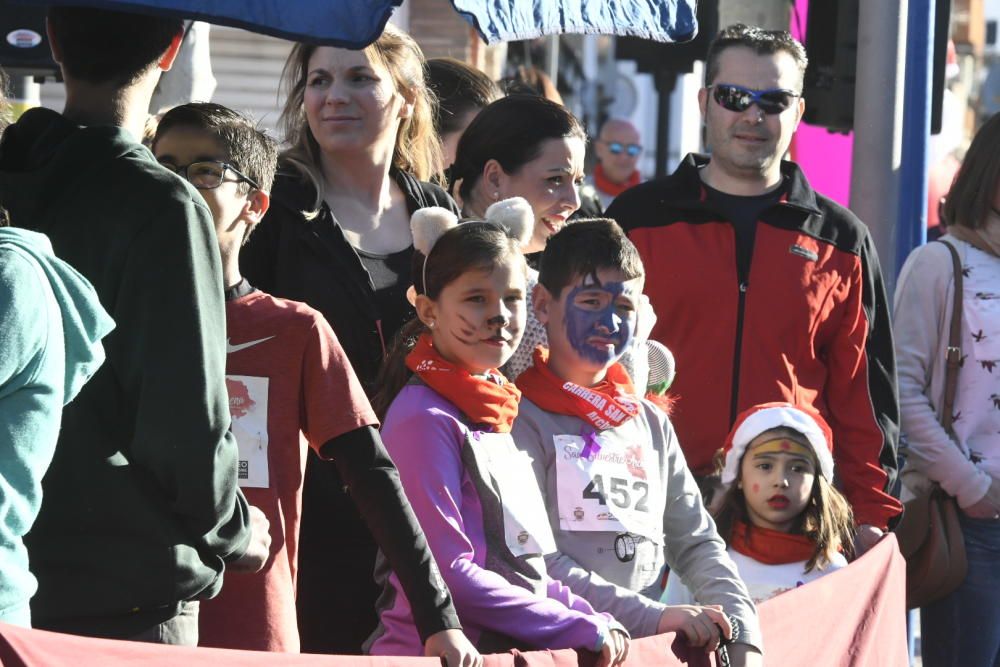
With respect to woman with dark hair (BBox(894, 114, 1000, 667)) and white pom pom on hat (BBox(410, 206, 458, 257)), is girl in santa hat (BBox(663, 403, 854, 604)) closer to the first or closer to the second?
woman with dark hair (BBox(894, 114, 1000, 667))

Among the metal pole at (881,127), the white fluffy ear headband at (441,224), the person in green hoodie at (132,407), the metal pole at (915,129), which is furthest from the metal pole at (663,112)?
Result: the person in green hoodie at (132,407)

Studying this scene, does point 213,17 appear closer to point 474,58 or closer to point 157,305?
point 157,305

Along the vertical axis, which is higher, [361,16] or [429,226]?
[361,16]

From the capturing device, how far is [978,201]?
5789 mm

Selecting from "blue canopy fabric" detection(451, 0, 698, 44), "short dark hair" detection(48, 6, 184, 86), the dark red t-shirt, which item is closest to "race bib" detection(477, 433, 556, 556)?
the dark red t-shirt

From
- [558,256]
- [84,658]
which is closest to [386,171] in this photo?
[558,256]

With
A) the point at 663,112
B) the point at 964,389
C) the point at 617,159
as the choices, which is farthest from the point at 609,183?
the point at 964,389

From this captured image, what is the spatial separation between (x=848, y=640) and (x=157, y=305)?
2.49 meters

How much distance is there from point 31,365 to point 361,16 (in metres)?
0.90

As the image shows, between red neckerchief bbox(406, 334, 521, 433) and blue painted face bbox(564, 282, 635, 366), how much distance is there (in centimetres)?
38

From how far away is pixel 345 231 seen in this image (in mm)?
4277

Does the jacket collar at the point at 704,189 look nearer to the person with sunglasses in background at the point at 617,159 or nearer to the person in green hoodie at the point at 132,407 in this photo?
the person in green hoodie at the point at 132,407

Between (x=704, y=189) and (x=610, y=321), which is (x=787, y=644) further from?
(x=704, y=189)

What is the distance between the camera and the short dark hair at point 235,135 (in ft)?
11.6
